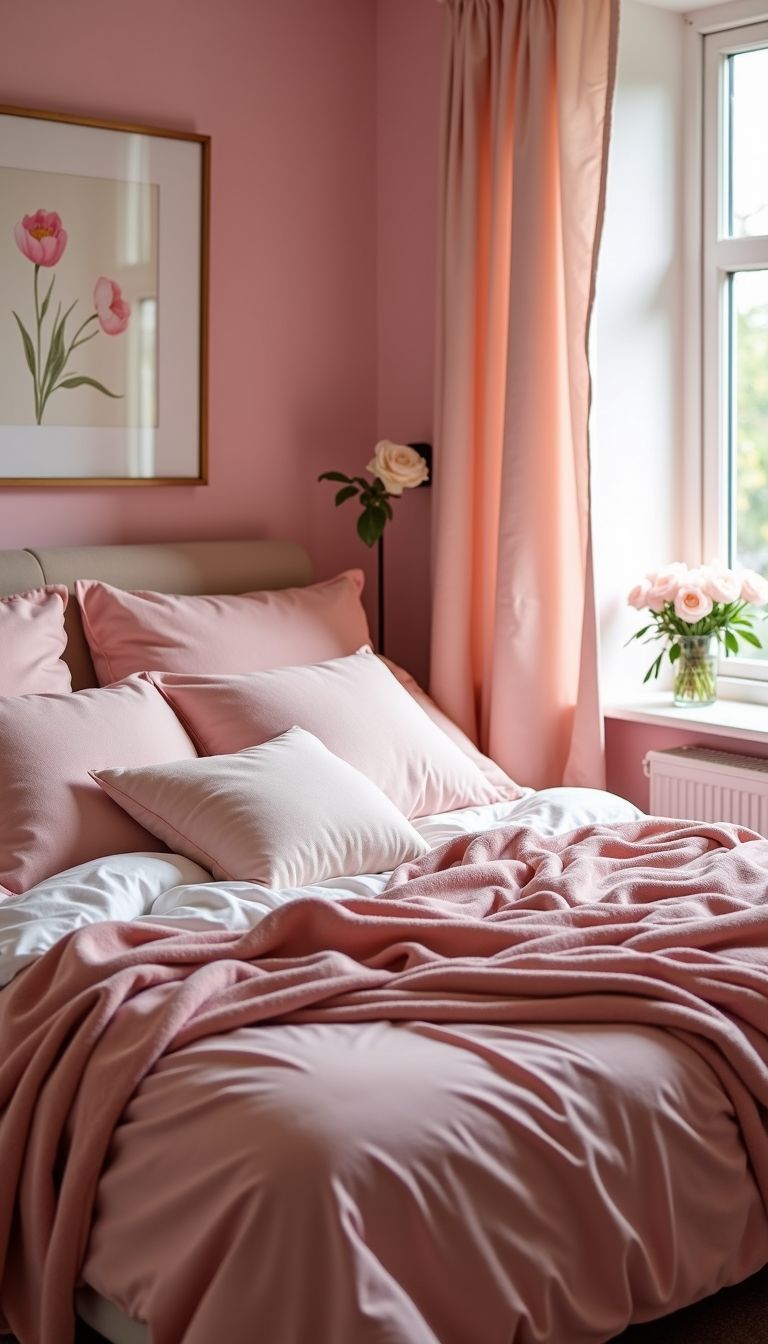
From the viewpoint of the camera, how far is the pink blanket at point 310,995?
6.52ft

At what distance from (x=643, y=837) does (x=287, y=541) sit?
1.50 m

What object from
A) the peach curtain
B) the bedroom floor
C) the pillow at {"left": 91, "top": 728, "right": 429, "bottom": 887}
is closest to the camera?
the bedroom floor

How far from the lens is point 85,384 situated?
368 centimetres

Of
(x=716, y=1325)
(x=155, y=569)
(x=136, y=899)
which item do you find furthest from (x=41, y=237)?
(x=716, y=1325)

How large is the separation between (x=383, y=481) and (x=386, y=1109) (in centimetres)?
241

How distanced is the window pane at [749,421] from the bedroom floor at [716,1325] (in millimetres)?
1928

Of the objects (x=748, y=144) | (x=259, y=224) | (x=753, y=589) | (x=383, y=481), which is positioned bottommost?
(x=753, y=589)

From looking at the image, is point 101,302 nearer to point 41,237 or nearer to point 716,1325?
point 41,237

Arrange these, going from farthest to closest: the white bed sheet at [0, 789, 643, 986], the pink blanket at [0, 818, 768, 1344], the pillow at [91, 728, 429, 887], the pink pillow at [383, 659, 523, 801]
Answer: the pink pillow at [383, 659, 523, 801]
the pillow at [91, 728, 429, 887]
the white bed sheet at [0, 789, 643, 986]
the pink blanket at [0, 818, 768, 1344]

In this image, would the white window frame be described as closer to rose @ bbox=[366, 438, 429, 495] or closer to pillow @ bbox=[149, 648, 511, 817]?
rose @ bbox=[366, 438, 429, 495]

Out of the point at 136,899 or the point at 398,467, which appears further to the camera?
the point at 398,467

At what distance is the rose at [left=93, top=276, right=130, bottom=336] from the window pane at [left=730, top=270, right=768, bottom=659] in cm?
156

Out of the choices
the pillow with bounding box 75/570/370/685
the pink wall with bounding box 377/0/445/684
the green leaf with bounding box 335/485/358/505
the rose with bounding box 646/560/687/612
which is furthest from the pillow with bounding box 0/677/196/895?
the pink wall with bounding box 377/0/445/684

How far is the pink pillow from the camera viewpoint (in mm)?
3486
